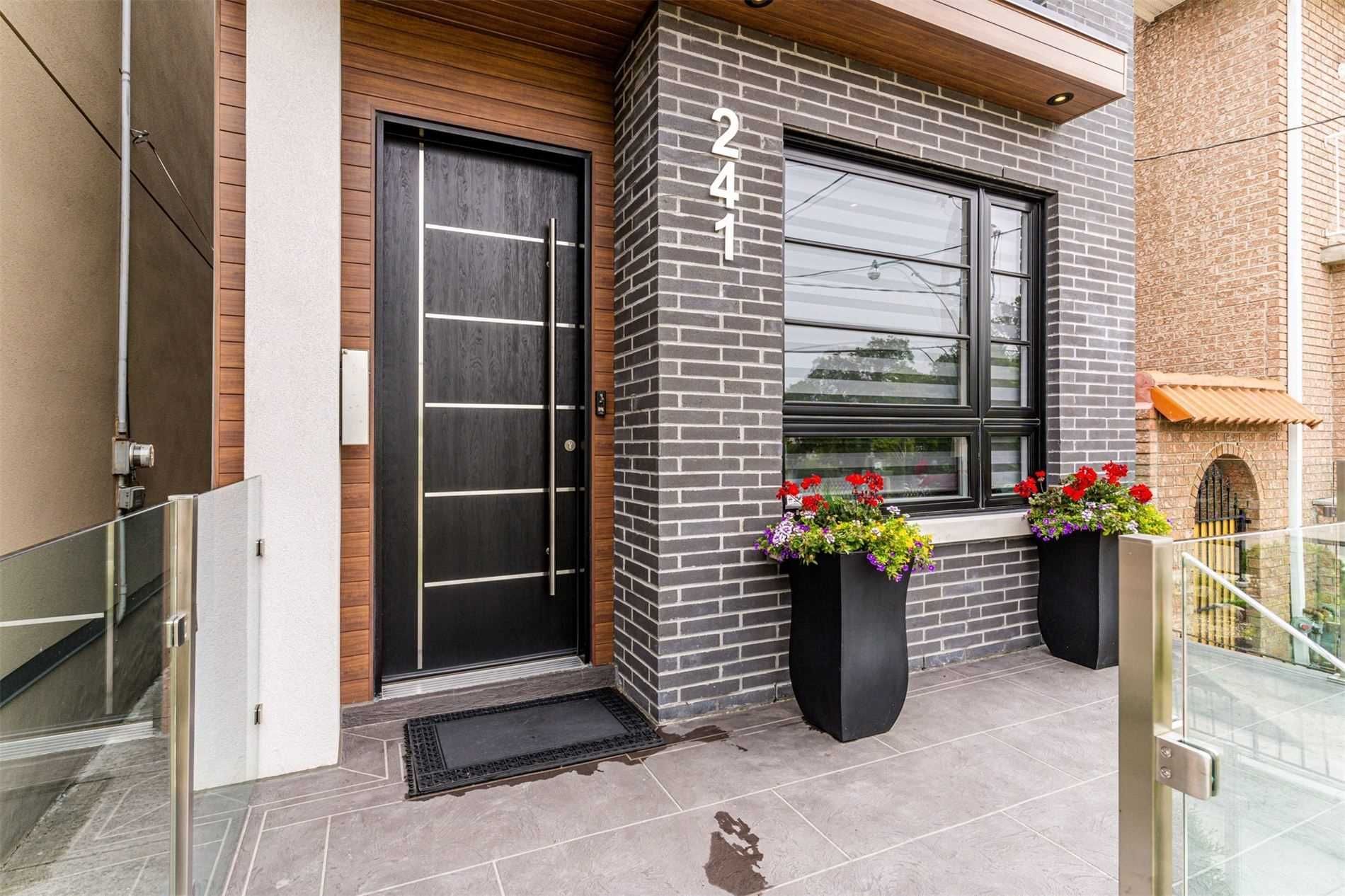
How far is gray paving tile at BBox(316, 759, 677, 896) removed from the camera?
1.77 meters

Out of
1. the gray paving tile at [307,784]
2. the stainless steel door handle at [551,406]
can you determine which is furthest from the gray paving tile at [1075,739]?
the gray paving tile at [307,784]


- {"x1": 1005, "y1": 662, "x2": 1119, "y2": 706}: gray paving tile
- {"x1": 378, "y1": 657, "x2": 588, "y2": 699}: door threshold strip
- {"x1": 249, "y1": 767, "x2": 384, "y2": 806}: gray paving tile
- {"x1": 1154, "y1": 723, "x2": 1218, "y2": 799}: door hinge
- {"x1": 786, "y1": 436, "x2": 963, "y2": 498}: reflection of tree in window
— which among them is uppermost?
{"x1": 786, "y1": 436, "x2": 963, "y2": 498}: reflection of tree in window

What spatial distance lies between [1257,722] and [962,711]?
1.71m

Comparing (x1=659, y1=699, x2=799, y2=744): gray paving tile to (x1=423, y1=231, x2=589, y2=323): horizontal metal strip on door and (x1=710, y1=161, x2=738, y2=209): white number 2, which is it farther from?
(x1=710, y1=161, x2=738, y2=209): white number 2

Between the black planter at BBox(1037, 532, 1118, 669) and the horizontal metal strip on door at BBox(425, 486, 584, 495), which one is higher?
the horizontal metal strip on door at BBox(425, 486, 584, 495)

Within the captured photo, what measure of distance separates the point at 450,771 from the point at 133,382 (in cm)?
272

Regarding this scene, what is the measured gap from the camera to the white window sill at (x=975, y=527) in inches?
126

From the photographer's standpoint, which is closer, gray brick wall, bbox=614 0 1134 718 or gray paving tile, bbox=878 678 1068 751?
gray paving tile, bbox=878 678 1068 751

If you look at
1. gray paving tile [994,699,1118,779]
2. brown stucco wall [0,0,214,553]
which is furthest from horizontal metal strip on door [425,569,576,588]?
gray paving tile [994,699,1118,779]

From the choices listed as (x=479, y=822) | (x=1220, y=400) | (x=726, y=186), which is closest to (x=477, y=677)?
(x=479, y=822)

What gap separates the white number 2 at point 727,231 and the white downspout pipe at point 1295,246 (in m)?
6.14

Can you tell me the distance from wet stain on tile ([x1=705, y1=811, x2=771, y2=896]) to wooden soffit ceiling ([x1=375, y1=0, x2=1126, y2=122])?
3.05 metres

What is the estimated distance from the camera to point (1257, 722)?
3.90ft

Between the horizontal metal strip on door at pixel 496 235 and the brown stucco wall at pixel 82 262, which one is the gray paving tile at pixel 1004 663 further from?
the brown stucco wall at pixel 82 262
